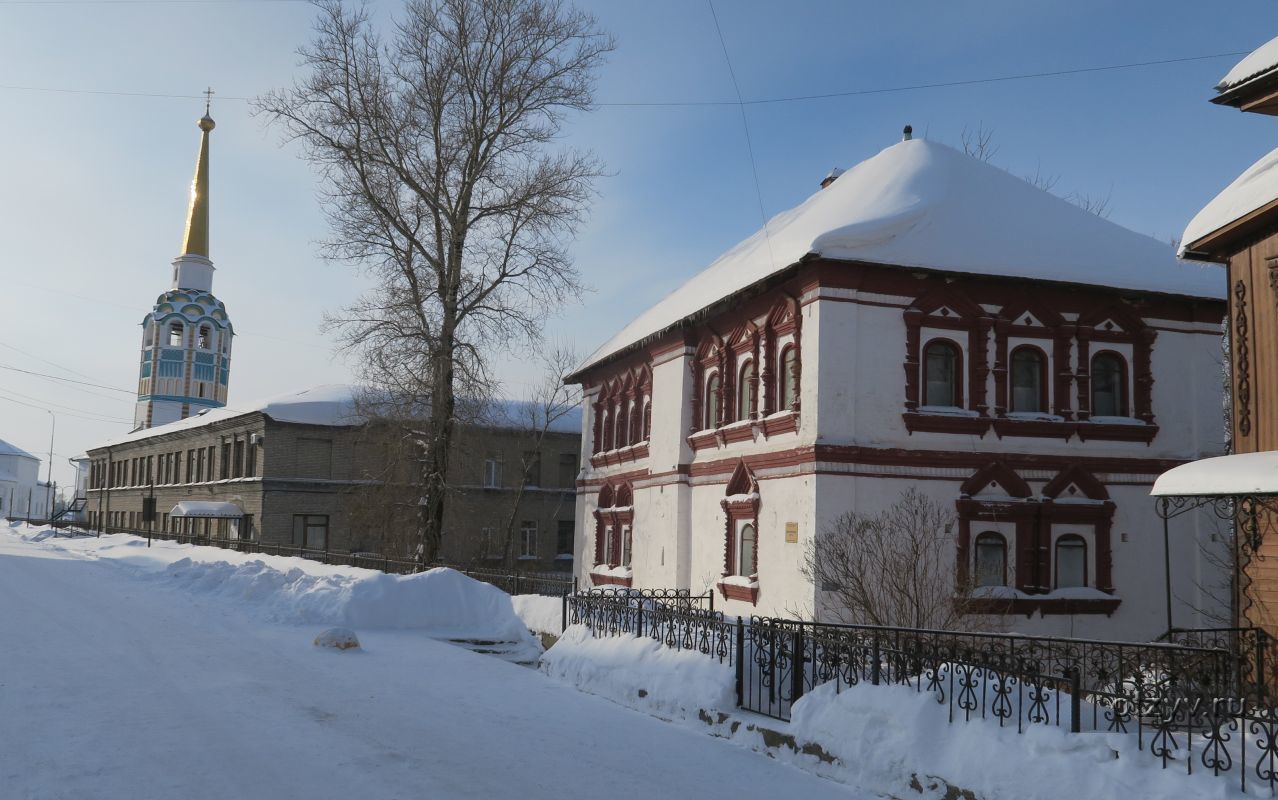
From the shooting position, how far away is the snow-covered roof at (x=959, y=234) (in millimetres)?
17984

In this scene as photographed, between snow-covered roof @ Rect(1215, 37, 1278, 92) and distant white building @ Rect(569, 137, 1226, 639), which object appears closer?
snow-covered roof @ Rect(1215, 37, 1278, 92)

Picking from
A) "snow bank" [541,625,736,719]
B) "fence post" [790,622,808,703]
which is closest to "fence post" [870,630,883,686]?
"fence post" [790,622,808,703]

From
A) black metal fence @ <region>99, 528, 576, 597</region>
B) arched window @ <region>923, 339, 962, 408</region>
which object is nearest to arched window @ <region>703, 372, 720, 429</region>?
black metal fence @ <region>99, 528, 576, 597</region>

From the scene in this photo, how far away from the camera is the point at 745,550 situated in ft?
68.1

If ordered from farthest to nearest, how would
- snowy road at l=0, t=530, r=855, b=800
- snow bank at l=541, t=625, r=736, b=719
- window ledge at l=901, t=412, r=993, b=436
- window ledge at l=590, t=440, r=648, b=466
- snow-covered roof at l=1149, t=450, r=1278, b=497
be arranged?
window ledge at l=590, t=440, r=648, b=466
window ledge at l=901, t=412, r=993, b=436
snow bank at l=541, t=625, r=736, b=719
snow-covered roof at l=1149, t=450, r=1278, b=497
snowy road at l=0, t=530, r=855, b=800

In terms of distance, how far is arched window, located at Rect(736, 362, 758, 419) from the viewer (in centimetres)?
2062

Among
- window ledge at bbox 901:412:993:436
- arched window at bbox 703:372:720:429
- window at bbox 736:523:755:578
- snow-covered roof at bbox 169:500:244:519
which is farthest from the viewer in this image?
snow-covered roof at bbox 169:500:244:519

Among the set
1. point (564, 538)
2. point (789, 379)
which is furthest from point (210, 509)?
point (789, 379)

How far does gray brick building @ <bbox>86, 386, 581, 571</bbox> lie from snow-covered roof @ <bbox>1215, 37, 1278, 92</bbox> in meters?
28.2

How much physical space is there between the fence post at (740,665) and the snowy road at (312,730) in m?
0.72

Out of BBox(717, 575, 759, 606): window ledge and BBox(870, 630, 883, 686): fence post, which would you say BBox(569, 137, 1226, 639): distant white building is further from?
BBox(870, 630, 883, 686): fence post

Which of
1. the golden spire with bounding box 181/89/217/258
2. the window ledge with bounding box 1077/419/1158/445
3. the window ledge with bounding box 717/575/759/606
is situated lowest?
the window ledge with bounding box 717/575/759/606

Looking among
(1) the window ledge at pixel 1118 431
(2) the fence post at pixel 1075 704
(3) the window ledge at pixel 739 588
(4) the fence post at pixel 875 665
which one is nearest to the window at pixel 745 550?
(3) the window ledge at pixel 739 588

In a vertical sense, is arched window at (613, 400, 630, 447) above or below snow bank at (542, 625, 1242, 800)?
above
